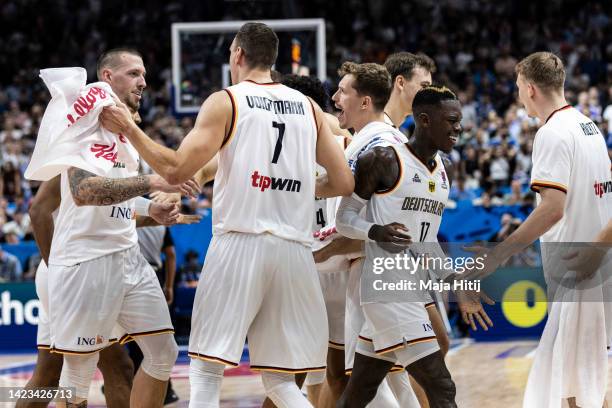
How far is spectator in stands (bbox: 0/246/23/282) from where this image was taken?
14.0m

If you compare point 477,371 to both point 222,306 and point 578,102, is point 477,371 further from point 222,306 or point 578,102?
point 578,102

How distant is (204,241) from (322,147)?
29.0ft

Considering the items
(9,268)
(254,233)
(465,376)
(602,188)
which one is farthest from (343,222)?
(9,268)

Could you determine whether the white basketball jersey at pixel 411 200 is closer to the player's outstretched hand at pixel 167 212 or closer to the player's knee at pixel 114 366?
the player's outstretched hand at pixel 167 212

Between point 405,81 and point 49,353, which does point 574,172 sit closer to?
point 405,81

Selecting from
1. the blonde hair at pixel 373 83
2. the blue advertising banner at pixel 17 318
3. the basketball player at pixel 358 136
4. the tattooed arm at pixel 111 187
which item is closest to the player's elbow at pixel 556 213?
the basketball player at pixel 358 136

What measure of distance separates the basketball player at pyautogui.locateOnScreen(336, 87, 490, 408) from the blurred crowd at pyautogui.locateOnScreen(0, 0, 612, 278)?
38.7 feet

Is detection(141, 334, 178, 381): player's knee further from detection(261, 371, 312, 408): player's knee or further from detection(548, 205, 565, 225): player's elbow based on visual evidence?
detection(548, 205, 565, 225): player's elbow

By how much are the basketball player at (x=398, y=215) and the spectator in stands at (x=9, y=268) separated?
30.0ft

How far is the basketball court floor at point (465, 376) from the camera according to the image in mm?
8664

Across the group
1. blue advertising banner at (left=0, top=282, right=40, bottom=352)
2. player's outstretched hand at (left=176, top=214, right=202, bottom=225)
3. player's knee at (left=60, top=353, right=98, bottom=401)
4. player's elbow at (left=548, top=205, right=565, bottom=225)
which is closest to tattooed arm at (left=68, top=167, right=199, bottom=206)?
player's outstretched hand at (left=176, top=214, right=202, bottom=225)

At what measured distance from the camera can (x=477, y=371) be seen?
10320 mm

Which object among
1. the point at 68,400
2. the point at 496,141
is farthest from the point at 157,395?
the point at 496,141

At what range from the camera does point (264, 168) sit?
5281mm
